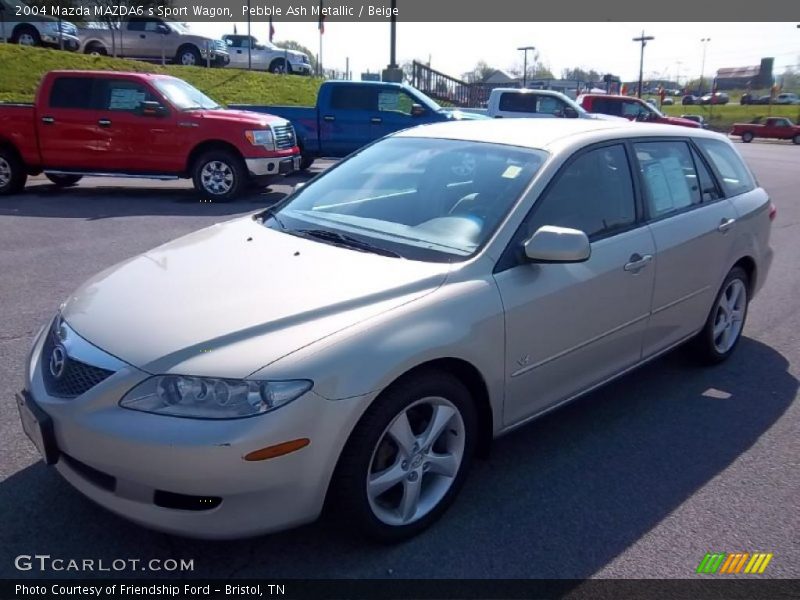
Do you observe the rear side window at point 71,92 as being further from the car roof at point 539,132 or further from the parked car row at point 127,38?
the parked car row at point 127,38

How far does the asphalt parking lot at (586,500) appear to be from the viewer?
283 centimetres

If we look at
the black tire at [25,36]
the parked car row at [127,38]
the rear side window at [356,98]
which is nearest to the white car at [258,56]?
the parked car row at [127,38]

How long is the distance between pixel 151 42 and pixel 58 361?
30341mm

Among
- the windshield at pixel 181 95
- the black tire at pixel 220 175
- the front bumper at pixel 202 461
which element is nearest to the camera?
the front bumper at pixel 202 461

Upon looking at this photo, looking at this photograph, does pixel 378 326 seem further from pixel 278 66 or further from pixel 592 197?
pixel 278 66

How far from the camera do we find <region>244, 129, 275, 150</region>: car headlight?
11.6m

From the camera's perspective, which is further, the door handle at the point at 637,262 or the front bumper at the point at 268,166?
the front bumper at the point at 268,166

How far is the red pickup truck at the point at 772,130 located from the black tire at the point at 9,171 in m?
41.0

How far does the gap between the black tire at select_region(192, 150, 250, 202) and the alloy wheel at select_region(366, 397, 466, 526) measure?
939 cm

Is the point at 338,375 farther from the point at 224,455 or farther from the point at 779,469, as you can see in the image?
the point at 779,469

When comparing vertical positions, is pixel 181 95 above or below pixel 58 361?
above

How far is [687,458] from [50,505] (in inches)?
119

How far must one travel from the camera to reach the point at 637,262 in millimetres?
3873

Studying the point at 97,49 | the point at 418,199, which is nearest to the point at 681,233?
the point at 418,199
